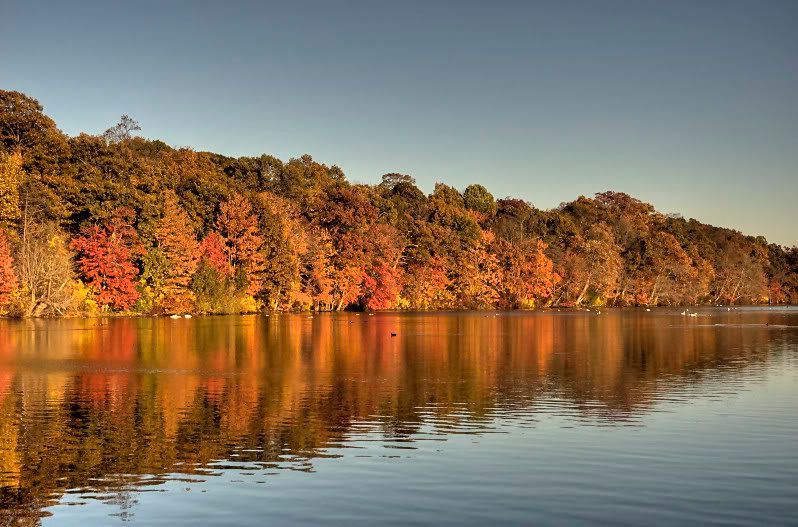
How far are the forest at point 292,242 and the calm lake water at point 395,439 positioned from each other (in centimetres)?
3774

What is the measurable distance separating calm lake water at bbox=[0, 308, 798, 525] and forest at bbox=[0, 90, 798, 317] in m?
37.7

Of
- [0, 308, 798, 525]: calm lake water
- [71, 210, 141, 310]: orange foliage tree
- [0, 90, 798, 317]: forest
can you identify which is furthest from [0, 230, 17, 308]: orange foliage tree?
[0, 308, 798, 525]: calm lake water

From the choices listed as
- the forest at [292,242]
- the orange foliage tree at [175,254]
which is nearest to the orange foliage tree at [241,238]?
the forest at [292,242]

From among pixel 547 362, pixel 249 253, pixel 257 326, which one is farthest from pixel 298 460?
pixel 249 253

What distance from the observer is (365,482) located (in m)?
13.4

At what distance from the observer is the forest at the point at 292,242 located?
232ft

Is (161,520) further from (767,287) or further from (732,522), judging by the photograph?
(767,287)

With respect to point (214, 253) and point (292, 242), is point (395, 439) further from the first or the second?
point (292, 242)

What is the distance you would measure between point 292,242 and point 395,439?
72.1 meters

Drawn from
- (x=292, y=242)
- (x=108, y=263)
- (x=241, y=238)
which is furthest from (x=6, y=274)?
(x=292, y=242)

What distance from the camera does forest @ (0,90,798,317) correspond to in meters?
70.6

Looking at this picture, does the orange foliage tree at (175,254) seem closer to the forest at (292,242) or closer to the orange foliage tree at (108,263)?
the forest at (292,242)

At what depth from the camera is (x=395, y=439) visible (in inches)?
670

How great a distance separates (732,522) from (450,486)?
412 cm
